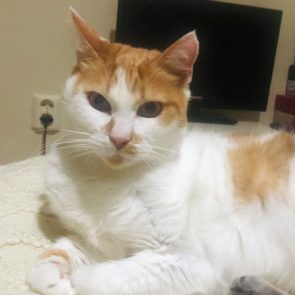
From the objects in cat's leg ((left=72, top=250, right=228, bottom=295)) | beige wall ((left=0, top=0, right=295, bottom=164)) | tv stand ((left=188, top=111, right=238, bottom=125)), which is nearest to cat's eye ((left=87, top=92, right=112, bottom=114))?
cat's leg ((left=72, top=250, right=228, bottom=295))

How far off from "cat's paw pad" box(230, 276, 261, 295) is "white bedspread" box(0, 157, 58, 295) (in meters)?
0.35

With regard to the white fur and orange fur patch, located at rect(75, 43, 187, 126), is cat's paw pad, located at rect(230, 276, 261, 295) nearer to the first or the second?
the white fur

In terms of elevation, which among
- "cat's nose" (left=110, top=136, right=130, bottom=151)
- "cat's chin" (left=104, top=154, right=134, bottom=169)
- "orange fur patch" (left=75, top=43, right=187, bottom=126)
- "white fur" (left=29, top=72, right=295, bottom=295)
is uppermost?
"orange fur patch" (left=75, top=43, right=187, bottom=126)

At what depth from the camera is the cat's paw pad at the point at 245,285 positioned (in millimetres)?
711

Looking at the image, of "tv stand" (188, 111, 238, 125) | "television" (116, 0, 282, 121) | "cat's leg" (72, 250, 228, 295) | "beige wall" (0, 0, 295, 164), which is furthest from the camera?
"tv stand" (188, 111, 238, 125)

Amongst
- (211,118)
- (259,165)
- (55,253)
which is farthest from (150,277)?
(211,118)

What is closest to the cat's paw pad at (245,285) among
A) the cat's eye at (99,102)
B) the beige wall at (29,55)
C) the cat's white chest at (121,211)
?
the cat's white chest at (121,211)

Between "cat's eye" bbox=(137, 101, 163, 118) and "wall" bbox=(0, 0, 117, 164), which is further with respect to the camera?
"wall" bbox=(0, 0, 117, 164)

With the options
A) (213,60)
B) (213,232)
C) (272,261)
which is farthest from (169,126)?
(213,60)

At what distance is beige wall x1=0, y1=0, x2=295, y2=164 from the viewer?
176cm

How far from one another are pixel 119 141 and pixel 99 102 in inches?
3.7

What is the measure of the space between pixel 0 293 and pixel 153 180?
1.05ft

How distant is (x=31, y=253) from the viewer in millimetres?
842

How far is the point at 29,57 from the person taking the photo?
1.81 m
